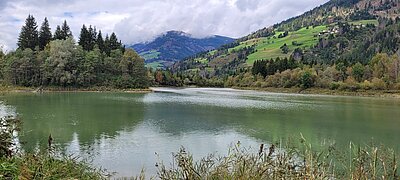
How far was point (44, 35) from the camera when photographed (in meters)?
101

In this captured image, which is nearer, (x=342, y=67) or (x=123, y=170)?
(x=123, y=170)

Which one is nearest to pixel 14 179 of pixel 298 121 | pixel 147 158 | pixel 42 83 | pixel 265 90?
pixel 147 158

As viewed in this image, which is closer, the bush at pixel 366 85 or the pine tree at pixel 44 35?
the bush at pixel 366 85

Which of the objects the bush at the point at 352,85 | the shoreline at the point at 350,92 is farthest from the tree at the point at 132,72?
the bush at the point at 352,85

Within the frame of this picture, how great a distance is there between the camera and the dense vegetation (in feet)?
277

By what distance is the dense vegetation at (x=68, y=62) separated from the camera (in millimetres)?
84562

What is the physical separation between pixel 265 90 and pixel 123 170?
108214mm

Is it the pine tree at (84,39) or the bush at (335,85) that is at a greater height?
the pine tree at (84,39)

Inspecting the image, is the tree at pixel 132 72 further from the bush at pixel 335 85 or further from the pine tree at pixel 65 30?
the bush at pixel 335 85

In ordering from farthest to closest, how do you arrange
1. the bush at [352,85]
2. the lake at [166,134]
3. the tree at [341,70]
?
the tree at [341,70] → the bush at [352,85] → the lake at [166,134]

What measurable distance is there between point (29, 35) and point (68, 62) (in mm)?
18072

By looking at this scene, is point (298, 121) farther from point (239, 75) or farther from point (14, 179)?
point (239, 75)

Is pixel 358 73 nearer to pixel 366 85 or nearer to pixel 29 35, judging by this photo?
pixel 366 85

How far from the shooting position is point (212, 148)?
20.5 meters
